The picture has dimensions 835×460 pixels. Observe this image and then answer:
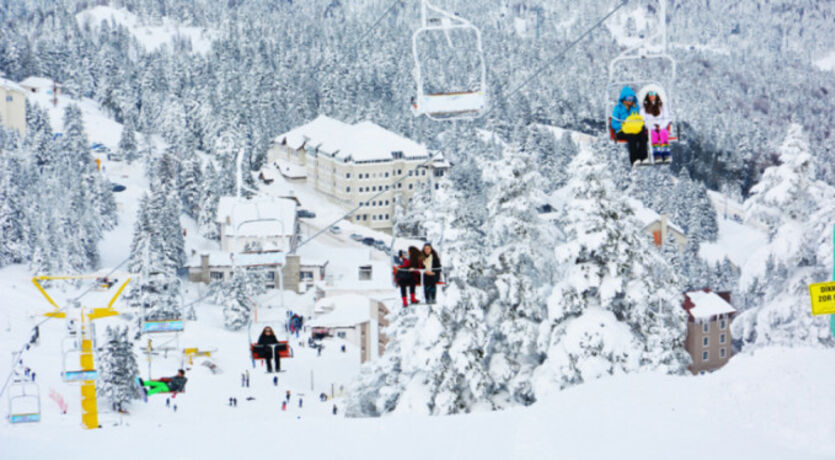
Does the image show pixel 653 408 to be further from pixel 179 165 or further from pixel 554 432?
pixel 179 165

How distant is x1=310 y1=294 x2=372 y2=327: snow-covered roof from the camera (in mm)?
54741

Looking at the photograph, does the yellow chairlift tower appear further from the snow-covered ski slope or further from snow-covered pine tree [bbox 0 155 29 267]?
snow-covered pine tree [bbox 0 155 29 267]

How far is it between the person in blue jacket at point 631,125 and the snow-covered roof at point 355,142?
2890 inches

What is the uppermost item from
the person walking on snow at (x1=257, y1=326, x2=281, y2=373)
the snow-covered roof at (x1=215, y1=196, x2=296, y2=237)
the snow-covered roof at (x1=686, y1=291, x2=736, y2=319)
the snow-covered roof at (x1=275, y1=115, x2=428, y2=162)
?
the snow-covered roof at (x1=275, y1=115, x2=428, y2=162)

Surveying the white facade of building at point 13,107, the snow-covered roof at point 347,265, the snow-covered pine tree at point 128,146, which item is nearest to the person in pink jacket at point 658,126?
the snow-covered roof at point 347,265

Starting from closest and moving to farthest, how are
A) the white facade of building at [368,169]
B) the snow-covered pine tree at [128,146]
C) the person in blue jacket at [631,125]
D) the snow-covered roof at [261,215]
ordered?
the person in blue jacket at [631,125], the snow-covered roof at [261,215], the white facade of building at [368,169], the snow-covered pine tree at [128,146]

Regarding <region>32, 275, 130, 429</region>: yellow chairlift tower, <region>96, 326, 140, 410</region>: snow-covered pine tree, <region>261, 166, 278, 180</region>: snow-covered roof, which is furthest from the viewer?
<region>261, 166, 278, 180</region>: snow-covered roof

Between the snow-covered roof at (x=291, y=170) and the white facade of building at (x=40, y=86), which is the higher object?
the white facade of building at (x=40, y=86)

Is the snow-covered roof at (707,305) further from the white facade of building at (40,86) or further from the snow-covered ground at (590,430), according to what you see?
the white facade of building at (40,86)

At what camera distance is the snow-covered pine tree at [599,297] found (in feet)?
70.1

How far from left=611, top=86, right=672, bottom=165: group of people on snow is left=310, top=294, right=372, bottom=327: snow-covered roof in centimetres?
3937

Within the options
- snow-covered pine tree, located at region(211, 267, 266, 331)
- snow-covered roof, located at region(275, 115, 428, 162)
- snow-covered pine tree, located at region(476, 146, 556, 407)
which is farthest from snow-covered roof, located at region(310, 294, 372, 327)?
snow-covered pine tree, located at region(476, 146, 556, 407)

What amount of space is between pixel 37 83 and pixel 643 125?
373 ft

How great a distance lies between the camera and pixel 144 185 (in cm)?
9094
